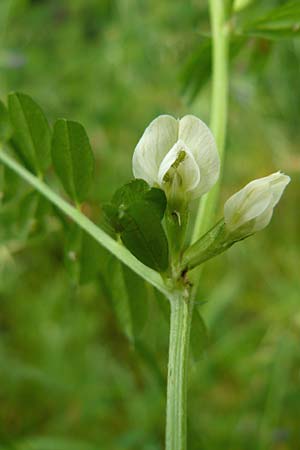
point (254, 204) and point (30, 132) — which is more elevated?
point (30, 132)

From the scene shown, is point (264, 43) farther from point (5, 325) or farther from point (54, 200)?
point (5, 325)

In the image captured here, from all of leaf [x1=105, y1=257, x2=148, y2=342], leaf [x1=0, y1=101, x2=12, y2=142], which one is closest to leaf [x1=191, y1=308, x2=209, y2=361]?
leaf [x1=105, y1=257, x2=148, y2=342]

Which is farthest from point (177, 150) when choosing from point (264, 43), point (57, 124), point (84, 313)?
point (84, 313)

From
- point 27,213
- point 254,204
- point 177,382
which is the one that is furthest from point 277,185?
point 27,213

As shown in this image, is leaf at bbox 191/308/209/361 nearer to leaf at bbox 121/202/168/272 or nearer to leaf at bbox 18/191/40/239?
leaf at bbox 121/202/168/272

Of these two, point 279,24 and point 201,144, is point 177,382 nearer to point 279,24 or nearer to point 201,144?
point 201,144

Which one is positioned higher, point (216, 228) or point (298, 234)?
point (298, 234)

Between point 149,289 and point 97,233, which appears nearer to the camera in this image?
point 97,233
